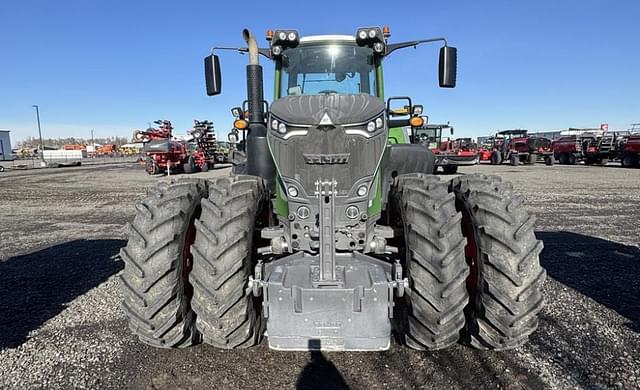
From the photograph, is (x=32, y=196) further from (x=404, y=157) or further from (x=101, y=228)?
(x=404, y=157)

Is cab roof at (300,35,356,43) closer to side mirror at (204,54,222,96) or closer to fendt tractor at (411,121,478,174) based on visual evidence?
side mirror at (204,54,222,96)

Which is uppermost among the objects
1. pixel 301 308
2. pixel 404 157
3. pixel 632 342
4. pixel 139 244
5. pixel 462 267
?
pixel 404 157

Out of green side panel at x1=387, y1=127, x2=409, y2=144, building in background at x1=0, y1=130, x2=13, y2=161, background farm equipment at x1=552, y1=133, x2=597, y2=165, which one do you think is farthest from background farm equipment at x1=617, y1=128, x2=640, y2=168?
building in background at x1=0, y1=130, x2=13, y2=161

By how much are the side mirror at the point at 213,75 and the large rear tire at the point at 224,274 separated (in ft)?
5.62

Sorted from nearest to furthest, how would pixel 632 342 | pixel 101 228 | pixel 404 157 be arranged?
pixel 632 342 → pixel 404 157 → pixel 101 228

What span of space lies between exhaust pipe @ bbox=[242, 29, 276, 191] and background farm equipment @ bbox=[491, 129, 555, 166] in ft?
94.1

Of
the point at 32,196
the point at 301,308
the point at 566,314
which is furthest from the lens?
the point at 32,196

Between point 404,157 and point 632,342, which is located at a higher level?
point 404,157

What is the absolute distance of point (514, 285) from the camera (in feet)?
8.68

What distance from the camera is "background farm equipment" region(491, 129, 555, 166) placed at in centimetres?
2909

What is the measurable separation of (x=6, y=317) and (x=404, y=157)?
449cm

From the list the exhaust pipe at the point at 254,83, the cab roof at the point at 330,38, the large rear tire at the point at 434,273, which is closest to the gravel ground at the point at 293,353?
the large rear tire at the point at 434,273

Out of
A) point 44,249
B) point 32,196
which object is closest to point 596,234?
point 44,249

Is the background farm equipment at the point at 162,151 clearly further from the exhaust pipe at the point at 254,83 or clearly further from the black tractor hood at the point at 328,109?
the black tractor hood at the point at 328,109
